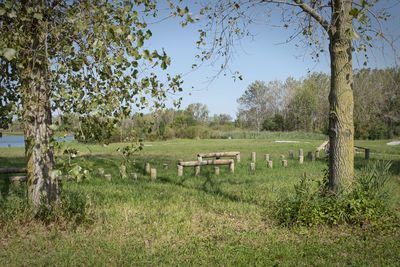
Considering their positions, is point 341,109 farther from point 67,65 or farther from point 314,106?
point 314,106

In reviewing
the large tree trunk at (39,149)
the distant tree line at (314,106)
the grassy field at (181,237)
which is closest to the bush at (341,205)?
the grassy field at (181,237)

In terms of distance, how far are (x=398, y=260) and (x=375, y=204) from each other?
55.2 inches

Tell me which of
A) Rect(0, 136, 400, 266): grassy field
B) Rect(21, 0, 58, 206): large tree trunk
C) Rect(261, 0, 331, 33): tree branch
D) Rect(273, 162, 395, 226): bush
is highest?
Rect(261, 0, 331, 33): tree branch

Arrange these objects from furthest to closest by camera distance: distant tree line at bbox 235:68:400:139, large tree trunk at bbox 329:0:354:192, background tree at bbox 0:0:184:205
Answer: distant tree line at bbox 235:68:400:139, large tree trunk at bbox 329:0:354:192, background tree at bbox 0:0:184:205

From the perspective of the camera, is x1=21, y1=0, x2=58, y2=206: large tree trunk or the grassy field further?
x1=21, y1=0, x2=58, y2=206: large tree trunk

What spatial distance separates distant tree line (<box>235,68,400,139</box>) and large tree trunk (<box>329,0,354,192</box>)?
1887cm

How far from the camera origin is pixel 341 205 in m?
5.03

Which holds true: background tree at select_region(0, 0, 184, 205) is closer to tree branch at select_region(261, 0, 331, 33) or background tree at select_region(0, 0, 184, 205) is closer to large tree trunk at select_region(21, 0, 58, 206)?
large tree trunk at select_region(21, 0, 58, 206)

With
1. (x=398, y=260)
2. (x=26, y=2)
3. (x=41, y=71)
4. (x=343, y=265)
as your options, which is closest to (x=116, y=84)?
(x=41, y=71)

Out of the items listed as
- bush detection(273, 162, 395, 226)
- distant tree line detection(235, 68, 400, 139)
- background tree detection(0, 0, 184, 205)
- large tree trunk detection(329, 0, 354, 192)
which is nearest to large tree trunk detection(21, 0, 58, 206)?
background tree detection(0, 0, 184, 205)

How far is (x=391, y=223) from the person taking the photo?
493cm

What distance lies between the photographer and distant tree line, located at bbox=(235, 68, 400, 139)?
37.2 m

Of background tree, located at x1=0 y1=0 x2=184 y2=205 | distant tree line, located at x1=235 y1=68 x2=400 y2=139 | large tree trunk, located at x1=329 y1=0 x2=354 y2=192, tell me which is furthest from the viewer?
distant tree line, located at x1=235 y1=68 x2=400 y2=139

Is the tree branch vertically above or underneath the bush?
above
